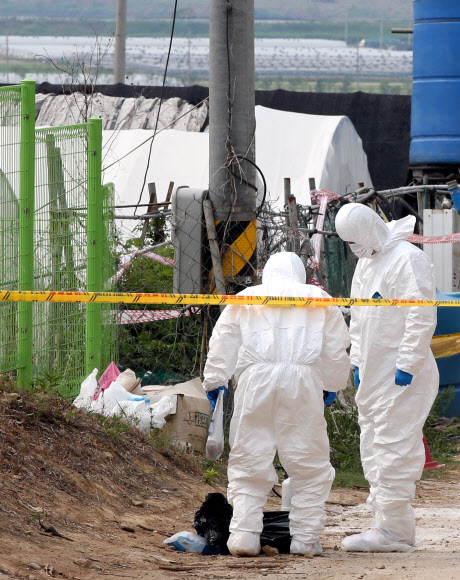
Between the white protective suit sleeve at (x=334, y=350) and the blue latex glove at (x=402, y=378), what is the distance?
27 cm

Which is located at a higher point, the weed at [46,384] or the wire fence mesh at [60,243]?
the wire fence mesh at [60,243]

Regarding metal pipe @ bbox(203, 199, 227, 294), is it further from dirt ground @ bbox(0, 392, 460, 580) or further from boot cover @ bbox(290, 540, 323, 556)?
boot cover @ bbox(290, 540, 323, 556)

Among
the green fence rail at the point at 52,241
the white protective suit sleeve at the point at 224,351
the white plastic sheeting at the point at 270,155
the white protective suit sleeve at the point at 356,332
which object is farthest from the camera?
the white plastic sheeting at the point at 270,155

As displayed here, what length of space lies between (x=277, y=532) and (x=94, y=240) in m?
3.12

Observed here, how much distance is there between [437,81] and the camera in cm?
1249

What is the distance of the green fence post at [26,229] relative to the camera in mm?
6402

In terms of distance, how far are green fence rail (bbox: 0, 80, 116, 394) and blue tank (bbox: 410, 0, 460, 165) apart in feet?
18.3

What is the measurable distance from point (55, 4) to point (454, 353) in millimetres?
85355

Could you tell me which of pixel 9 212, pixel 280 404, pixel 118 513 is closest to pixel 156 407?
pixel 118 513

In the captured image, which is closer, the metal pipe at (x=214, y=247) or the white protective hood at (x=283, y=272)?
→ the white protective hood at (x=283, y=272)

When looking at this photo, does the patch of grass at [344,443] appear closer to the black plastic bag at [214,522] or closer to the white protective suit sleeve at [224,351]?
the black plastic bag at [214,522]

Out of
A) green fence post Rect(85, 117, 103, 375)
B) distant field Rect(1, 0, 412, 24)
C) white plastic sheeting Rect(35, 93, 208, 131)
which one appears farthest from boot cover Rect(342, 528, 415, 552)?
Result: distant field Rect(1, 0, 412, 24)

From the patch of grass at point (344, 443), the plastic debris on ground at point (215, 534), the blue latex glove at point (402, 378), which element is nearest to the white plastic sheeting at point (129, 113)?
the patch of grass at point (344, 443)

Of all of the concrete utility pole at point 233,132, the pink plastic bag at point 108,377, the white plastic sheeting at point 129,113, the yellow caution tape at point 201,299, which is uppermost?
the white plastic sheeting at point 129,113
